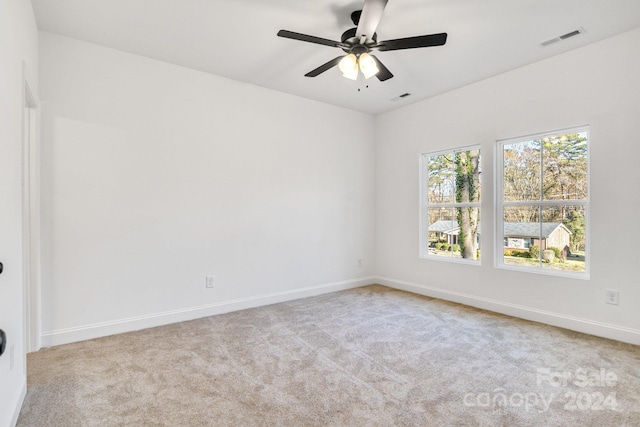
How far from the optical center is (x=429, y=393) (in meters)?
2.05

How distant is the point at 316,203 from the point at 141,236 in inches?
87.4

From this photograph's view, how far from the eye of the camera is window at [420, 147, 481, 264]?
410 cm

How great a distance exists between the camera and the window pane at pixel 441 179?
438cm

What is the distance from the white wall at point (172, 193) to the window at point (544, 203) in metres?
2.15

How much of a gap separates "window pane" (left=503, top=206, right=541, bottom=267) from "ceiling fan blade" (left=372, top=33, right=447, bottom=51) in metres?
2.30

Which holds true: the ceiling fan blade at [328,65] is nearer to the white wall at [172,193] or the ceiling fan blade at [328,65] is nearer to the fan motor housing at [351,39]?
the fan motor housing at [351,39]

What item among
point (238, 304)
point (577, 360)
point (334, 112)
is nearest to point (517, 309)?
point (577, 360)

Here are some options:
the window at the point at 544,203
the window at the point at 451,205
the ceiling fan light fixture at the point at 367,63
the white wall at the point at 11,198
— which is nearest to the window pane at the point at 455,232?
the window at the point at 451,205

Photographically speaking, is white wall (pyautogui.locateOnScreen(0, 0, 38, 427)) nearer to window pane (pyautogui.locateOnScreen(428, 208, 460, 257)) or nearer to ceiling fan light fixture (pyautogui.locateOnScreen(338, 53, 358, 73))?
ceiling fan light fixture (pyautogui.locateOnScreen(338, 53, 358, 73))

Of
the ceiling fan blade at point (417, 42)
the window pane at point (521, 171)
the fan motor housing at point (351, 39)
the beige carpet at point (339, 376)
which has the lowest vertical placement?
the beige carpet at point (339, 376)

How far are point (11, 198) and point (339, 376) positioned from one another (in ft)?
7.47

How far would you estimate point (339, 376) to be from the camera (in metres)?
2.27

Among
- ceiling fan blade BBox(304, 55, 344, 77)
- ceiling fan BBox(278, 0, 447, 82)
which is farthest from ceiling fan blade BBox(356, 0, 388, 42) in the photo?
ceiling fan blade BBox(304, 55, 344, 77)

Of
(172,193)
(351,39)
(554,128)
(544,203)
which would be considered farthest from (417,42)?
(172,193)
